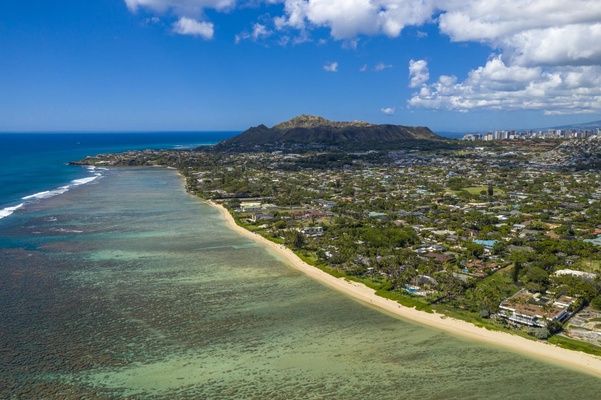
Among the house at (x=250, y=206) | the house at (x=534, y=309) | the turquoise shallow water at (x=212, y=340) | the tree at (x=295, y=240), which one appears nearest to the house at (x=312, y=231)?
the tree at (x=295, y=240)

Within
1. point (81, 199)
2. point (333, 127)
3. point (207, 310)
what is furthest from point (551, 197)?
point (333, 127)

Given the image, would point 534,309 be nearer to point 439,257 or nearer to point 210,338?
point 439,257

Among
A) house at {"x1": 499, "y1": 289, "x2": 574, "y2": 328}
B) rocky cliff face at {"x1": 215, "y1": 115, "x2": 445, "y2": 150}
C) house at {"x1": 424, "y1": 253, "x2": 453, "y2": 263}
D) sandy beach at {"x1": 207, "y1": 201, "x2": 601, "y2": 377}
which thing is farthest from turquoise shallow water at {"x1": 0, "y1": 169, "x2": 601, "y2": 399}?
rocky cliff face at {"x1": 215, "y1": 115, "x2": 445, "y2": 150}

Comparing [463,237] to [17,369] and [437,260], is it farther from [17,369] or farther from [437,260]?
[17,369]

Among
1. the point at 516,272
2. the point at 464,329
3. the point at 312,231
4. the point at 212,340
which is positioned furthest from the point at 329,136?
the point at 212,340

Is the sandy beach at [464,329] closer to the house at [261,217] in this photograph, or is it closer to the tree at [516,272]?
the tree at [516,272]
